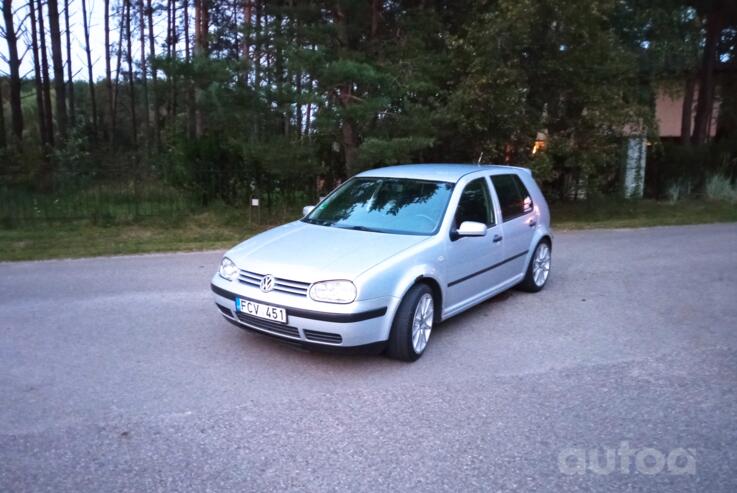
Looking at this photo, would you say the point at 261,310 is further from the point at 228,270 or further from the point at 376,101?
the point at 376,101

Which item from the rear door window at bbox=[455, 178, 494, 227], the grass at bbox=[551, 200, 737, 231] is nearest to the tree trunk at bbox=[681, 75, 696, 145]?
the grass at bbox=[551, 200, 737, 231]

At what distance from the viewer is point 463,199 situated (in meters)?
5.82

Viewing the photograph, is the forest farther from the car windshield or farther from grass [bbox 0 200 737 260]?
the car windshield

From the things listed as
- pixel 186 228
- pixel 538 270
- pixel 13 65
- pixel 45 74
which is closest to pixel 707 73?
pixel 538 270

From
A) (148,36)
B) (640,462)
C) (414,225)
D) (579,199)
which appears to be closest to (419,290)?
(414,225)

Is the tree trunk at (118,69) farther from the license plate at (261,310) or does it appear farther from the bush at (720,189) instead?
the license plate at (261,310)

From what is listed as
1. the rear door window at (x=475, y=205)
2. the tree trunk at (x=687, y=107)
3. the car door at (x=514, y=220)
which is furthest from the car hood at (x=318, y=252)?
the tree trunk at (x=687, y=107)

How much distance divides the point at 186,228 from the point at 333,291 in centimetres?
883

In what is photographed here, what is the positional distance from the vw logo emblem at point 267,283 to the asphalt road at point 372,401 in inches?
24.6

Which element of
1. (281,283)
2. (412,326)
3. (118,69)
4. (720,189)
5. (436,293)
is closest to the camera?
(281,283)

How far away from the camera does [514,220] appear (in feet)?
21.6

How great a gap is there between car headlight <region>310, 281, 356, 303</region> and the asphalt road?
62 cm

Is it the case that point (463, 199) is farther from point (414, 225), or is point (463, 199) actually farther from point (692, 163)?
point (692, 163)

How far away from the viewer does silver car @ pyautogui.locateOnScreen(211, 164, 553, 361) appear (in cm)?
450
